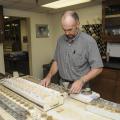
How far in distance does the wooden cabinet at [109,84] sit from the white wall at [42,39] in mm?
1480

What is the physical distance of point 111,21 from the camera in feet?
11.3

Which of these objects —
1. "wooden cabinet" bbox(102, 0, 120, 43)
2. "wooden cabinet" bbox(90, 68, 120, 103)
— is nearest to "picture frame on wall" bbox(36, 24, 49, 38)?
"wooden cabinet" bbox(102, 0, 120, 43)

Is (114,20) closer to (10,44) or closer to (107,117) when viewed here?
(107,117)

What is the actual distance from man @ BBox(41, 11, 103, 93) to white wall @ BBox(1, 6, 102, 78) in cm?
241

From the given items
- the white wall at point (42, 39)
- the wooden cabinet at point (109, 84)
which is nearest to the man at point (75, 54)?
the wooden cabinet at point (109, 84)

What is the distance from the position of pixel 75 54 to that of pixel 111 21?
190cm

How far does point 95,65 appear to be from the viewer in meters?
1.79

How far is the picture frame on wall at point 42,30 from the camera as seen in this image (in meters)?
4.90

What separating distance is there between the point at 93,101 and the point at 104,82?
204 cm

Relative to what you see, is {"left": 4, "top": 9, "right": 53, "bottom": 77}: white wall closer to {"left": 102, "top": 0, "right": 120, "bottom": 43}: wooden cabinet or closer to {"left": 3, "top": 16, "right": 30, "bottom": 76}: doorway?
{"left": 3, "top": 16, "right": 30, "bottom": 76}: doorway

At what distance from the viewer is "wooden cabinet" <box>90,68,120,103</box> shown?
3.16m

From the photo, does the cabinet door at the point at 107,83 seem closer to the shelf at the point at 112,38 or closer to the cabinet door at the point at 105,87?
the cabinet door at the point at 105,87

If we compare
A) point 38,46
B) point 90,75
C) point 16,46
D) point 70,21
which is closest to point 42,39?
point 38,46

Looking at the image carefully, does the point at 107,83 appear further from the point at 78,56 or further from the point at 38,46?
the point at 38,46
